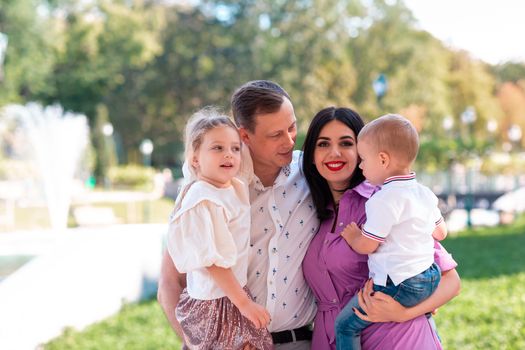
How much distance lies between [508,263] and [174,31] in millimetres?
27093

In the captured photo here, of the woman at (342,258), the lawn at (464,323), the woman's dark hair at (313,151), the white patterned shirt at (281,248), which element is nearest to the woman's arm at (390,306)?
the woman at (342,258)

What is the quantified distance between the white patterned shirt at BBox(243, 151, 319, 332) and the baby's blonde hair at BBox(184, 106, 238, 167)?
0.27 m

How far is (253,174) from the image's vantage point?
2395 mm

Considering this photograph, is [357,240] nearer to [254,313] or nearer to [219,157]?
[254,313]

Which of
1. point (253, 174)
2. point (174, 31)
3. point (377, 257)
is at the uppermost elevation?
point (174, 31)

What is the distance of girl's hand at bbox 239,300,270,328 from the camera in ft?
6.77

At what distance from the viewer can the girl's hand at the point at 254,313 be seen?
2.06 meters

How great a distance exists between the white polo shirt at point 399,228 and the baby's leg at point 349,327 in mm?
142

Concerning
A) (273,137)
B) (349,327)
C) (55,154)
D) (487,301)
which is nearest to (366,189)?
(273,137)

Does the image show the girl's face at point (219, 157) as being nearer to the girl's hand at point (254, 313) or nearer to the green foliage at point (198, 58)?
the girl's hand at point (254, 313)

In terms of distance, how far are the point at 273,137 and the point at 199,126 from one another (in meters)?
0.30

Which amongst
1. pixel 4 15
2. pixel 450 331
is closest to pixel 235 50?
pixel 4 15

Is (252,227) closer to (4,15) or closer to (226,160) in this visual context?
(226,160)

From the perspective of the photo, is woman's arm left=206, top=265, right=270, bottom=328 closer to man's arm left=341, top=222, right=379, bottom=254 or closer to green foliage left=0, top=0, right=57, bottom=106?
man's arm left=341, top=222, right=379, bottom=254
